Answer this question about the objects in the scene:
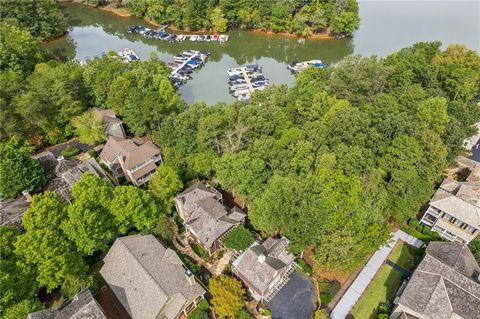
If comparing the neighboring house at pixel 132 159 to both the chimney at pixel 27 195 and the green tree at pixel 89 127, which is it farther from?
the chimney at pixel 27 195

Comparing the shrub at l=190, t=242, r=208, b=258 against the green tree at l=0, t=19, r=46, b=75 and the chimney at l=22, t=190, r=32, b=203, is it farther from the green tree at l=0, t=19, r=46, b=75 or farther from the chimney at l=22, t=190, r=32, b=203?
the green tree at l=0, t=19, r=46, b=75

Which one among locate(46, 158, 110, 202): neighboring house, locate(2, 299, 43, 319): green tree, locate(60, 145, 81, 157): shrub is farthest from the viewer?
locate(60, 145, 81, 157): shrub

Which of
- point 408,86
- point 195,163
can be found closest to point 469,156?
point 408,86

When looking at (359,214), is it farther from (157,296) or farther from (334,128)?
(157,296)

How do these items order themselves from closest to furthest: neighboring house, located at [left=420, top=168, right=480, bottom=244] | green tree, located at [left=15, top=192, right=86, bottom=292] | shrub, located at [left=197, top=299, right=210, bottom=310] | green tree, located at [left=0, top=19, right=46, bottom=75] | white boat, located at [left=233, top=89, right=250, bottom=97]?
green tree, located at [left=15, top=192, right=86, bottom=292], shrub, located at [left=197, top=299, right=210, bottom=310], neighboring house, located at [left=420, top=168, right=480, bottom=244], green tree, located at [left=0, top=19, right=46, bottom=75], white boat, located at [left=233, top=89, right=250, bottom=97]

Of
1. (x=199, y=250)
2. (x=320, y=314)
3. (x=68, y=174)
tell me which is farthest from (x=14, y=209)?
(x=320, y=314)

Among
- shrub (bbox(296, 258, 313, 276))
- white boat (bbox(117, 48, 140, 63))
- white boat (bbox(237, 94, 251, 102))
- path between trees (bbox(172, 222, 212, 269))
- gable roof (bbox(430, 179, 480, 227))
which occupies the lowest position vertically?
path between trees (bbox(172, 222, 212, 269))

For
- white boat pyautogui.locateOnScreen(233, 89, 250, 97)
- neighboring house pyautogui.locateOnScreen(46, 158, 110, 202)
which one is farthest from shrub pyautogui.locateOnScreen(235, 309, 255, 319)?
white boat pyautogui.locateOnScreen(233, 89, 250, 97)
